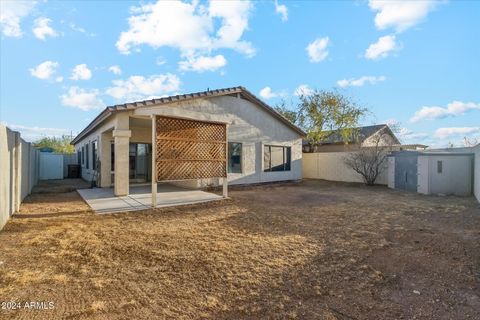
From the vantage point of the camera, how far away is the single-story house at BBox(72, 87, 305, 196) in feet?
28.8

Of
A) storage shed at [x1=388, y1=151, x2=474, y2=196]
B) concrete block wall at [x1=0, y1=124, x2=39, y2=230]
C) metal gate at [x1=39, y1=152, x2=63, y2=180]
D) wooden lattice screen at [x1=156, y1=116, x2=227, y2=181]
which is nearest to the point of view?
concrete block wall at [x1=0, y1=124, x2=39, y2=230]

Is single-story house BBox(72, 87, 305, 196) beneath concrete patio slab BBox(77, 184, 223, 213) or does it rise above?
above

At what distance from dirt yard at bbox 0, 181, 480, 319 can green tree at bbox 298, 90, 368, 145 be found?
15083 mm

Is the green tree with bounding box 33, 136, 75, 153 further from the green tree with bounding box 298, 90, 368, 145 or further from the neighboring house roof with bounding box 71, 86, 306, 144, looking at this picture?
the green tree with bounding box 298, 90, 368, 145

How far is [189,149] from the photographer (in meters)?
9.26

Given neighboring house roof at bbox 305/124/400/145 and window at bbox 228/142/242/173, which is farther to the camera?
neighboring house roof at bbox 305/124/400/145

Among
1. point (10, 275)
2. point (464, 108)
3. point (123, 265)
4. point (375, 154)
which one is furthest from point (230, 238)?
point (464, 108)

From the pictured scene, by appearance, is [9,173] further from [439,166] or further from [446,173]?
[446,173]

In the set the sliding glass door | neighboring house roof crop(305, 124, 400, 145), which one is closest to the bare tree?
neighboring house roof crop(305, 124, 400, 145)

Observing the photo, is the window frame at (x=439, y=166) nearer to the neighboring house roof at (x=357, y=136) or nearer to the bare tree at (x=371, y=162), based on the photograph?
the bare tree at (x=371, y=162)

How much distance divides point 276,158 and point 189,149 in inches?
308

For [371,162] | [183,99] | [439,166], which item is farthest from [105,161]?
[439,166]

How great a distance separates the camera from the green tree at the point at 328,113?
21.2m

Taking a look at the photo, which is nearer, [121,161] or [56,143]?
[121,161]
